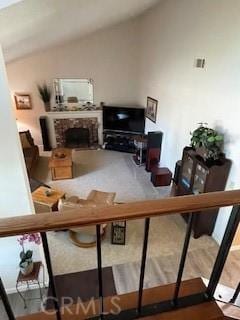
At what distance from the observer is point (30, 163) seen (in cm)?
628

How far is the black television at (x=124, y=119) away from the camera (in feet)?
24.2

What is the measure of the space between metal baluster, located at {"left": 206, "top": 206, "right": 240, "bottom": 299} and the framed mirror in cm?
716

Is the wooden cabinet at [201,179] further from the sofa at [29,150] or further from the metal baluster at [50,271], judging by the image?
the sofa at [29,150]

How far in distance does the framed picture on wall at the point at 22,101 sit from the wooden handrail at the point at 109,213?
7.32 m

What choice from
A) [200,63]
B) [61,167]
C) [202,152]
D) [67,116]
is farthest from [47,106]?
[202,152]

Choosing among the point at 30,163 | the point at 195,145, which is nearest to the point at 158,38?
the point at 195,145

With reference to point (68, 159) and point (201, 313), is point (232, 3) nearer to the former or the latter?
point (201, 313)

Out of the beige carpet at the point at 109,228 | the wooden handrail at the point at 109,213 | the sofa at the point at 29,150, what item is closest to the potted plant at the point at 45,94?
the sofa at the point at 29,150

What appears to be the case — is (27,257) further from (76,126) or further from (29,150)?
(76,126)

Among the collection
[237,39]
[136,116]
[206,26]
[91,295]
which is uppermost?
[206,26]

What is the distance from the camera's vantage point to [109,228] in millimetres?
4254

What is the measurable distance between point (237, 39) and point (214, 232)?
9.67 feet

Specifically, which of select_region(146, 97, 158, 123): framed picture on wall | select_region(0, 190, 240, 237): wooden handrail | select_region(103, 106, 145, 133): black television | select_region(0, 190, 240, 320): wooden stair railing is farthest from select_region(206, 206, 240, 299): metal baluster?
select_region(103, 106, 145, 133): black television

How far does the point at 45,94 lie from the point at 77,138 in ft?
5.76
